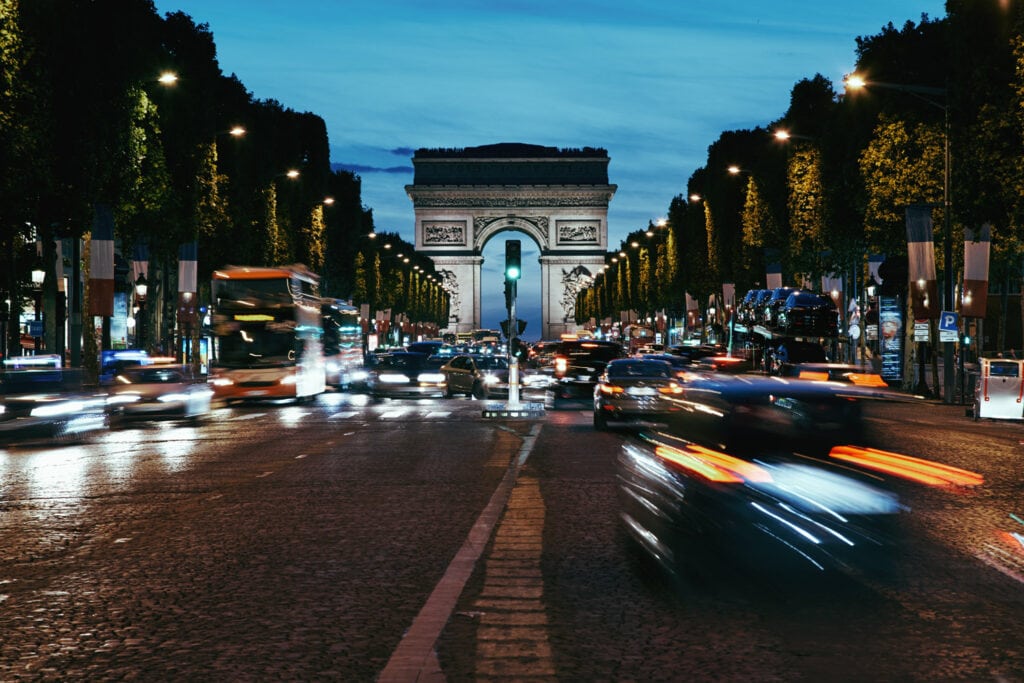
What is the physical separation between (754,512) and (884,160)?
101 feet

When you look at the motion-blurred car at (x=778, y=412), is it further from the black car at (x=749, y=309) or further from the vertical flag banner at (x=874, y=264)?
the black car at (x=749, y=309)

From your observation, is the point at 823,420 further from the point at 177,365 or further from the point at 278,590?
the point at 278,590

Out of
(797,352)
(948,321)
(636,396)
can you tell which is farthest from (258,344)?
(797,352)

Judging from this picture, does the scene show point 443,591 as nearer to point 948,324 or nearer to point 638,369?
point 638,369

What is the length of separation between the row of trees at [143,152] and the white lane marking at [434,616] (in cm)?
2236

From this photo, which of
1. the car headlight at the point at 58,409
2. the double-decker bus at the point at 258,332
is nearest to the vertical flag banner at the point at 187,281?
the double-decker bus at the point at 258,332

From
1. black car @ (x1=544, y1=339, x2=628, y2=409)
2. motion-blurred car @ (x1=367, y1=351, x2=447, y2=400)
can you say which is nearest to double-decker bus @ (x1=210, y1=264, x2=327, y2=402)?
motion-blurred car @ (x1=367, y1=351, x2=447, y2=400)

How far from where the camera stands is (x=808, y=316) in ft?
190

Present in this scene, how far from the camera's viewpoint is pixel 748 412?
30.4 m

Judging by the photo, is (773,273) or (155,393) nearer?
(155,393)

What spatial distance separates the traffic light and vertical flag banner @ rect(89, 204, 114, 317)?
39.6 ft

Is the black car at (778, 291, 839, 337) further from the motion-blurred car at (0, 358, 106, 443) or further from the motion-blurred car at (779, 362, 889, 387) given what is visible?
the motion-blurred car at (0, 358, 106, 443)

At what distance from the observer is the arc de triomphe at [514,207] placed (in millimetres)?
143625

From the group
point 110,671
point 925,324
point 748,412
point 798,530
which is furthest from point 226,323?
point 110,671
